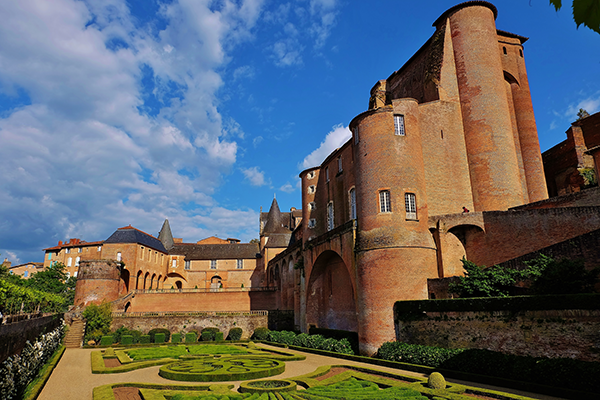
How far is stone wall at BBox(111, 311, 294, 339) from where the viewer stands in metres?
35.4

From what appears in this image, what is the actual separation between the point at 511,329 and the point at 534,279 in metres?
2.25

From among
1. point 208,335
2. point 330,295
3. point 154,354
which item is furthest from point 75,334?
point 330,295

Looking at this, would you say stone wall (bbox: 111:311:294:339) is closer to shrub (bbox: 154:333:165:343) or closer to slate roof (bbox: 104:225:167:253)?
shrub (bbox: 154:333:165:343)

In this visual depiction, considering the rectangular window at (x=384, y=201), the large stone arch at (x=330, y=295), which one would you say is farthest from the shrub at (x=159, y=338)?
the rectangular window at (x=384, y=201)

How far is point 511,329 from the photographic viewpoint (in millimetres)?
14383

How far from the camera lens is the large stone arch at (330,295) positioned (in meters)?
27.3

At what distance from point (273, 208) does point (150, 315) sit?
29436 millimetres

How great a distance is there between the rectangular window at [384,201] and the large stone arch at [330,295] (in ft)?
21.5

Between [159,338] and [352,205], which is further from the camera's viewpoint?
[159,338]

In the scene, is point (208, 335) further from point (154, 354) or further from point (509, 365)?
point (509, 365)

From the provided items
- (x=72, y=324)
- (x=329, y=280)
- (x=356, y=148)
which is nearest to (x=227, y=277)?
(x=72, y=324)

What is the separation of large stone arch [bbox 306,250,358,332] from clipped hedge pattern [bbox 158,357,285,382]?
8385 millimetres

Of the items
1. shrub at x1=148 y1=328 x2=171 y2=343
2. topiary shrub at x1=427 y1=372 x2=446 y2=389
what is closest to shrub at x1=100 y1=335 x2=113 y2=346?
shrub at x1=148 y1=328 x2=171 y2=343

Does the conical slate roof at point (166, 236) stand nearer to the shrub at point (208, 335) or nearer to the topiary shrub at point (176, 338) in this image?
the shrub at point (208, 335)
